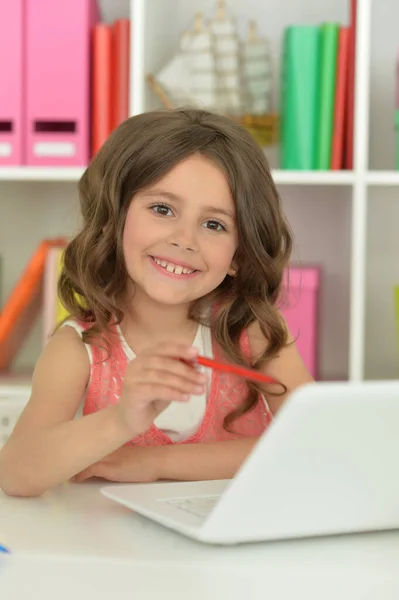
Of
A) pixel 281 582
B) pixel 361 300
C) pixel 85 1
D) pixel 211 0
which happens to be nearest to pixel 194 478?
pixel 281 582

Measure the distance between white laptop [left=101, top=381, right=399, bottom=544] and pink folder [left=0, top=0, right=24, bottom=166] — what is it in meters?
1.48

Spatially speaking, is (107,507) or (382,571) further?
(107,507)

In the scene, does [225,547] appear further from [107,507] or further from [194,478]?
[194,478]

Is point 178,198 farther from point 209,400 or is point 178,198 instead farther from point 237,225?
point 209,400

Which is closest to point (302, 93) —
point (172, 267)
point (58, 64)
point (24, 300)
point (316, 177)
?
point (316, 177)

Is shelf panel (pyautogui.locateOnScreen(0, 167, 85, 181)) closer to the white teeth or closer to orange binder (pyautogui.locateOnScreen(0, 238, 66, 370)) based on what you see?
orange binder (pyautogui.locateOnScreen(0, 238, 66, 370))

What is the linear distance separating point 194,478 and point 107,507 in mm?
203

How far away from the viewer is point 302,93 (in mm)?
2176

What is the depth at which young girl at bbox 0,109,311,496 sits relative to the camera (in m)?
1.18

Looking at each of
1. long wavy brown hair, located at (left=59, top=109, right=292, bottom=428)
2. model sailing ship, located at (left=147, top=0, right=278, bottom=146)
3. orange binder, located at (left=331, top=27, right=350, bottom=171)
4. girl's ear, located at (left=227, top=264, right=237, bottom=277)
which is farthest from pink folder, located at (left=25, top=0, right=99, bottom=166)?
girl's ear, located at (left=227, top=264, right=237, bottom=277)

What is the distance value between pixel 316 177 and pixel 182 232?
96 cm

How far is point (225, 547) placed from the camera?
2.53ft

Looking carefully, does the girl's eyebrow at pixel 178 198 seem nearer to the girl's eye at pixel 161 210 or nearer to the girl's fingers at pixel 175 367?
the girl's eye at pixel 161 210

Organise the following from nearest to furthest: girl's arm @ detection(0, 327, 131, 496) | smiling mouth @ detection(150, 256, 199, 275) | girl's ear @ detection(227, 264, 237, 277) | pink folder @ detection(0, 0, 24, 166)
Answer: girl's arm @ detection(0, 327, 131, 496), smiling mouth @ detection(150, 256, 199, 275), girl's ear @ detection(227, 264, 237, 277), pink folder @ detection(0, 0, 24, 166)
